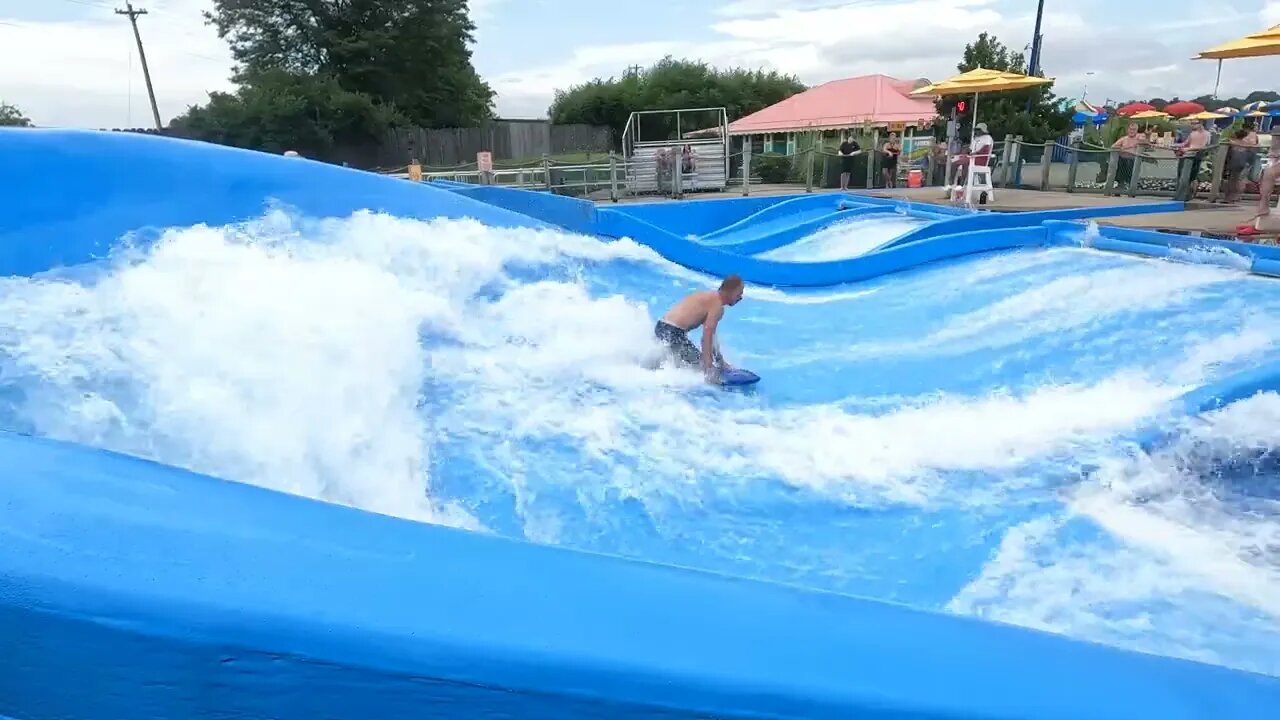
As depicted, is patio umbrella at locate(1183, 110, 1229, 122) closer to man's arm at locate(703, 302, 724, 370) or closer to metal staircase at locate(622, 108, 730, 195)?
metal staircase at locate(622, 108, 730, 195)

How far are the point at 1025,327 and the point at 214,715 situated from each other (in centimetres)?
615

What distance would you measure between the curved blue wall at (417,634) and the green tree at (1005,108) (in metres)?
18.4

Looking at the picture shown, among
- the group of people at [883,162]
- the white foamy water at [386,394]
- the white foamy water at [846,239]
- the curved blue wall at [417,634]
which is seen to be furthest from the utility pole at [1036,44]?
the curved blue wall at [417,634]

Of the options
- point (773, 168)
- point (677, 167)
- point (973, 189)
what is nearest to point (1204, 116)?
point (773, 168)

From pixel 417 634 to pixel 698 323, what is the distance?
4.42 m

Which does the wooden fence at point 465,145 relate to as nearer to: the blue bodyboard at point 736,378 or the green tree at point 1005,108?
the green tree at point 1005,108

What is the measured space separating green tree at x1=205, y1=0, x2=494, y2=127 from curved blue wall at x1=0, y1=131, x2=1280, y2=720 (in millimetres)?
31327

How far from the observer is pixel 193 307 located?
13.0 ft

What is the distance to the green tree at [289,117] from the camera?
81.2ft

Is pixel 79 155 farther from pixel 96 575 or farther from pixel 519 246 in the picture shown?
pixel 96 575

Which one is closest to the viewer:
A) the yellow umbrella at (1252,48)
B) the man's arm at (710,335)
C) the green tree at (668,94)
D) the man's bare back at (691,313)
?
the man's arm at (710,335)

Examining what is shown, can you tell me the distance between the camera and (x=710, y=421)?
457cm

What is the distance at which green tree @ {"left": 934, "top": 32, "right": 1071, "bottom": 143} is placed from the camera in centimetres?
1833

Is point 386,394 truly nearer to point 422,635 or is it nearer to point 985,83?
point 422,635
